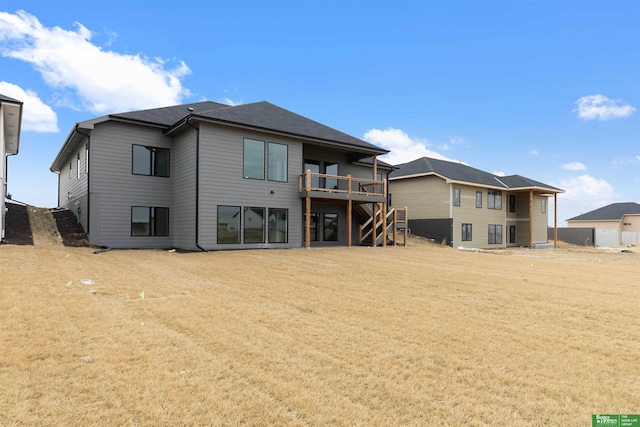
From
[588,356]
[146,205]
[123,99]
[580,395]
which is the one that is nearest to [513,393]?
[580,395]

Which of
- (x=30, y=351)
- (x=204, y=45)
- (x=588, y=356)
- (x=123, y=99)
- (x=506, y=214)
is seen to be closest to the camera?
(x=30, y=351)

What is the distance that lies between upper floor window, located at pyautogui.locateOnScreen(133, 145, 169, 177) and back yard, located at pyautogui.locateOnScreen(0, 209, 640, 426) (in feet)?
33.4

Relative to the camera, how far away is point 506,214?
32.1m

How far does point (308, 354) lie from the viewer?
3.83 meters

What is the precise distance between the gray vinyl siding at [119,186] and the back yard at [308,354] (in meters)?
8.92

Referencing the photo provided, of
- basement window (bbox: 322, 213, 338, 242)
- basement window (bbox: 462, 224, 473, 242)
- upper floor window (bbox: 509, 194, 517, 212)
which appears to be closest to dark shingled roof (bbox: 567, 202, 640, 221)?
upper floor window (bbox: 509, 194, 517, 212)

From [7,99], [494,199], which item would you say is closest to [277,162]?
[7,99]

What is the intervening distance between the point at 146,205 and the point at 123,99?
10.7 meters

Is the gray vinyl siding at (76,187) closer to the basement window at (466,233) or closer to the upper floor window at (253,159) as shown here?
the upper floor window at (253,159)

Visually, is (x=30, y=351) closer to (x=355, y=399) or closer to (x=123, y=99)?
(x=355, y=399)

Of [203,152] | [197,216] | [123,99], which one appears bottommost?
[197,216]

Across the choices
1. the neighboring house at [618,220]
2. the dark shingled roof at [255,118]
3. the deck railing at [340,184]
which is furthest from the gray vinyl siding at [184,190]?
the neighboring house at [618,220]

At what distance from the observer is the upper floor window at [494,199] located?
30344 mm

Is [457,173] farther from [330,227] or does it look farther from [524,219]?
[330,227]
